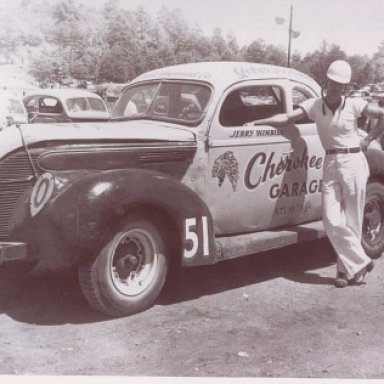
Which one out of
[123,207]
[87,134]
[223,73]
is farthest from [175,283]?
[223,73]

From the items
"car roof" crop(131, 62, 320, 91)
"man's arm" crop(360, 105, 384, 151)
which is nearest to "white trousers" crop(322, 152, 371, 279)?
"man's arm" crop(360, 105, 384, 151)

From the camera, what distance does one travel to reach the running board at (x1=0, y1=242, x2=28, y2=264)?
12.8ft

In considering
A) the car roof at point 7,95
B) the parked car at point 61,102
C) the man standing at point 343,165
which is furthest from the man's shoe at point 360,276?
the car roof at point 7,95

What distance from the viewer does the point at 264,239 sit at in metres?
4.98

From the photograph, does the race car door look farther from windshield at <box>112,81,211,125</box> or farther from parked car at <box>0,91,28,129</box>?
parked car at <box>0,91,28,129</box>

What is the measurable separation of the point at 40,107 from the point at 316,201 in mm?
10963

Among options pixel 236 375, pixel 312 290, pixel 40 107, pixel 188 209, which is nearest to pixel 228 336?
pixel 236 375

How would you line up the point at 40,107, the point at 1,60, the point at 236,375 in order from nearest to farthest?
the point at 236,375, the point at 1,60, the point at 40,107

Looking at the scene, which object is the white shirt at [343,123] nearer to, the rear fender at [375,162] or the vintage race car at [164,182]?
the vintage race car at [164,182]

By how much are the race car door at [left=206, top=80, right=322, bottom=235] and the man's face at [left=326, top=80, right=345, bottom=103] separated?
0.50 metres

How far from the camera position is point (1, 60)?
7.22 meters

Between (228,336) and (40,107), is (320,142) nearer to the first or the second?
(228,336)

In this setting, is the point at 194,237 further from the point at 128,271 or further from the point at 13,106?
the point at 13,106

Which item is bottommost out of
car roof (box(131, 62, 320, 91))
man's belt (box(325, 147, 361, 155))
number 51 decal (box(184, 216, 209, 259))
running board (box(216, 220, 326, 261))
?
running board (box(216, 220, 326, 261))
